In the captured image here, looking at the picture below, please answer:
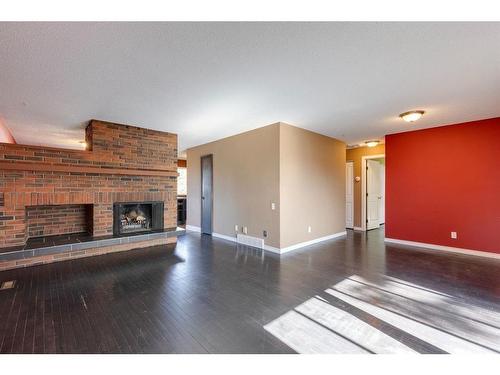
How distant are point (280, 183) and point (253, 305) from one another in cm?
242

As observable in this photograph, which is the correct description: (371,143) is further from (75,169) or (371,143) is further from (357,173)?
(75,169)

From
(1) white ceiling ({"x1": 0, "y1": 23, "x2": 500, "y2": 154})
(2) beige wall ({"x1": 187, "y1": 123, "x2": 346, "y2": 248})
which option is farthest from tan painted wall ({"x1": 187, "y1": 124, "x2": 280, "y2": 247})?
(1) white ceiling ({"x1": 0, "y1": 23, "x2": 500, "y2": 154})

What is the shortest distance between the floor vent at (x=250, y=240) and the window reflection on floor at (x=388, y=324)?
2106mm

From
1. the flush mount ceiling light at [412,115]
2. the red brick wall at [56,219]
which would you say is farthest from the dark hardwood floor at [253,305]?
the flush mount ceiling light at [412,115]

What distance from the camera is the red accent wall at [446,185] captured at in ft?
→ 13.6

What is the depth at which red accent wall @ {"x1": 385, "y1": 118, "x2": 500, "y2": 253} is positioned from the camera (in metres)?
4.13

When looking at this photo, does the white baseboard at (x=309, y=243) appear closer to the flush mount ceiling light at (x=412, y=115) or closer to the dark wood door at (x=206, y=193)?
the dark wood door at (x=206, y=193)

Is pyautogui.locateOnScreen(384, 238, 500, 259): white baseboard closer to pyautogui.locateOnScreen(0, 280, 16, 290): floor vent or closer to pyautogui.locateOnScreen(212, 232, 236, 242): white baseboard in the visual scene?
pyautogui.locateOnScreen(212, 232, 236, 242): white baseboard

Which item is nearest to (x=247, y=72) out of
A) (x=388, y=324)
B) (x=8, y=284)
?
(x=388, y=324)

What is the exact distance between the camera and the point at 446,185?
4574 millimetres

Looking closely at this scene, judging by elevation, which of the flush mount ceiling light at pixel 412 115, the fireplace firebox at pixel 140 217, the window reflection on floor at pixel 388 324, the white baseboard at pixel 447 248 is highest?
the flush mount ceiling light at pixel 412 115

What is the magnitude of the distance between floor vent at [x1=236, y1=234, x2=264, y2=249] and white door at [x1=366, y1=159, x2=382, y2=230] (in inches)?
148
